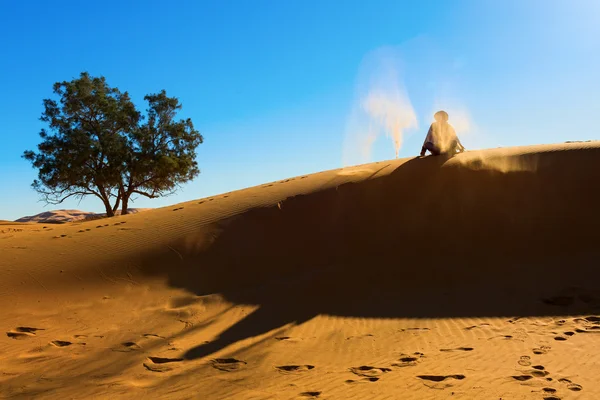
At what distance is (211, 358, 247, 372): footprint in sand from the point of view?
13.9 ft

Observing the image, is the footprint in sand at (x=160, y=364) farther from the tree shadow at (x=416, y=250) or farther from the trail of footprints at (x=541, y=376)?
the trail of footprints at (x=541, y=376)

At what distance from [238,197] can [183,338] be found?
5.91 meters

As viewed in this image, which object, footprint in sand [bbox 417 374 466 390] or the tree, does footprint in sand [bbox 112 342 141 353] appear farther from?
the tree

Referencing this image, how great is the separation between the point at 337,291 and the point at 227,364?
2888 mm

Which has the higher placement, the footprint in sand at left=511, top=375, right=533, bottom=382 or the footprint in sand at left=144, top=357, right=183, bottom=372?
the footprint in sand at left=144, top=357, right=183, bottom=372

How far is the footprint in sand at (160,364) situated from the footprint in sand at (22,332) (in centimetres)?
186

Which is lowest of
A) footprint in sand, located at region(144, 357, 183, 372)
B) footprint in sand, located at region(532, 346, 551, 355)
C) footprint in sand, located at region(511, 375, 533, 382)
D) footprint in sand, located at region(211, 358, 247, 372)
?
footprint in sand, located at region(532, 346, 551, 355)

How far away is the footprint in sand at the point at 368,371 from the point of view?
3.95 metres

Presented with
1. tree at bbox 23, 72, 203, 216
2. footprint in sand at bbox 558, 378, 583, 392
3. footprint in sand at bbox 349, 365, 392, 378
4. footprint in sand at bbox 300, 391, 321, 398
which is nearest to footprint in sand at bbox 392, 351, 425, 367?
footprint in sand at bbox 349, 365, 392, 378

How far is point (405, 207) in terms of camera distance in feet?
29.1

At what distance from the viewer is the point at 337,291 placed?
6.89 meters

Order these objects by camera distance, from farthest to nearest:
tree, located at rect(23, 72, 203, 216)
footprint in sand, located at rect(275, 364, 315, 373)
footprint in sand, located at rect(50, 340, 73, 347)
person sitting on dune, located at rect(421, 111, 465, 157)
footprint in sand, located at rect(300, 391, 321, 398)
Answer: tree, located at rect(23, 72, 203, 216) < person sitting on dune, located at rect(421, 111, 465, 157) < footprint in sand, located at rect(50, 340, 73, 347) < footprint in sand, located at rect(275, 364, 315, 373) < footprint in sand, located at rect(300, 391, 321, 398)

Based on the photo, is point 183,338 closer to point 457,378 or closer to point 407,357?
point 407,357

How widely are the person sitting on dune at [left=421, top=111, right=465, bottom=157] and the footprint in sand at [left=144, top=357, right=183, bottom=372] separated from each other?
726 centimetres
